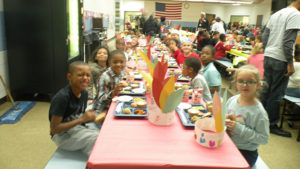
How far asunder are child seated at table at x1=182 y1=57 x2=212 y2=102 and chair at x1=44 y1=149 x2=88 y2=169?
4.28 feet

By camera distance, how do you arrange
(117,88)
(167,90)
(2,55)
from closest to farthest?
(167,90)
(117,88)
(2,55)

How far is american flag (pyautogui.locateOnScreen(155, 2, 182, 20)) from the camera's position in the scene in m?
18.5

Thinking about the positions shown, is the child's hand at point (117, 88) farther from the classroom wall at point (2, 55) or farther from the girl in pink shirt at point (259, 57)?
the girl in pink shirt at point (259, 57)

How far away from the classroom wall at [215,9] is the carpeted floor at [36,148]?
1597 centimetres

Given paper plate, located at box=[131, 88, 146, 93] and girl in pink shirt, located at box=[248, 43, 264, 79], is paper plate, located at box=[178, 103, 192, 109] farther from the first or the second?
girl in pink shirt, located at box=[248, 43, 264, 79]

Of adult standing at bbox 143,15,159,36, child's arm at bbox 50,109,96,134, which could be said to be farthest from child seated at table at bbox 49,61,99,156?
adult standing at bbox 143,15,159,36

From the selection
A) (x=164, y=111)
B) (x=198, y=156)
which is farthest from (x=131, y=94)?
(x=198, y=156)

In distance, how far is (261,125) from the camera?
5.07ft

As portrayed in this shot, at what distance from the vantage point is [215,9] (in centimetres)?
2173

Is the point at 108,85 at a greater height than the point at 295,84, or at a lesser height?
greater

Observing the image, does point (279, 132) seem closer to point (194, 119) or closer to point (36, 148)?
point (194, 119)

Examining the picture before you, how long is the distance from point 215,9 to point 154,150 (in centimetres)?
2253

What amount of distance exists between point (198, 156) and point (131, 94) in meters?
1.09

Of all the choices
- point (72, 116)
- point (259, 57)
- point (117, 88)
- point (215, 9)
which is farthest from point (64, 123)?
point (215, 9)
